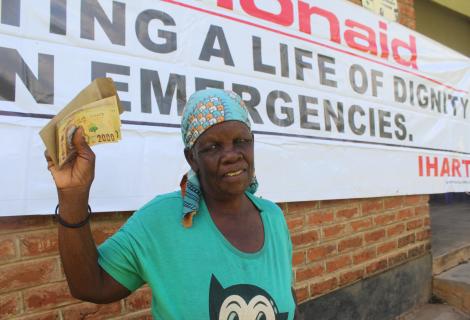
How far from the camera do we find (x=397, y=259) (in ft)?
11.7

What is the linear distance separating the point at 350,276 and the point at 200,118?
2.36 m

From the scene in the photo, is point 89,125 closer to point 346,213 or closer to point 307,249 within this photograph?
point 307,249

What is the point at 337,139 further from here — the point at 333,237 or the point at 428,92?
the point at 428,92

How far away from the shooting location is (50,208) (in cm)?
171

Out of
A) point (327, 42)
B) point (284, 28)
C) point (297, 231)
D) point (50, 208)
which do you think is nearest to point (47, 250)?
point (50, 208)

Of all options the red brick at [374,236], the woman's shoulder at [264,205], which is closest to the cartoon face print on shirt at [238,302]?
the woman's shoulder at [264,205]

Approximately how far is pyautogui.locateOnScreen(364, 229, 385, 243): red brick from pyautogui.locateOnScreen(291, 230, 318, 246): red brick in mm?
625

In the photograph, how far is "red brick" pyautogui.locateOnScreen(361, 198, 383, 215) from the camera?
10.7 feet

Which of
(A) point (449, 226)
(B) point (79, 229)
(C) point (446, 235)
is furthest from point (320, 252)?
(A) point (449, 226)

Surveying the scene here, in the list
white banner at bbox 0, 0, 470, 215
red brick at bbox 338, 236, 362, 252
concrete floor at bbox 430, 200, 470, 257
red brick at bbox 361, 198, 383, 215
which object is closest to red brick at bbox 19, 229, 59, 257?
white banner at bbox 0, 0, 470, 215

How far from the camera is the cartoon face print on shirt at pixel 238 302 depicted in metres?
1.12

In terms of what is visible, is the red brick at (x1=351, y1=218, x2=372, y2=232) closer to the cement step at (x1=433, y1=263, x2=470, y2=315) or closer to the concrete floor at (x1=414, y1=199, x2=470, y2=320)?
the concrete floor at (x1=414, y1=199, x2=470, y2=320)

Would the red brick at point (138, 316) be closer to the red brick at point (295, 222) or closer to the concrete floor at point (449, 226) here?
the red brick at point (295, 222)

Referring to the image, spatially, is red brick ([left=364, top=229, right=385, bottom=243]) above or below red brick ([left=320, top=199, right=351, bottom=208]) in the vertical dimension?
below
